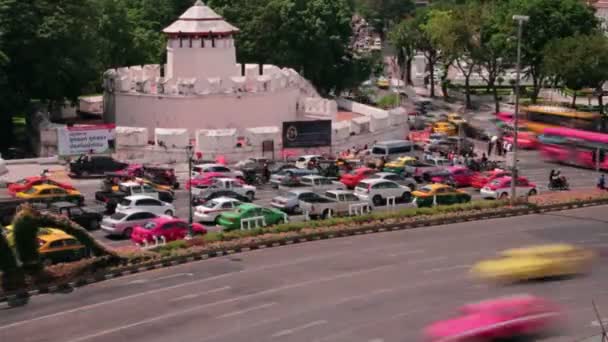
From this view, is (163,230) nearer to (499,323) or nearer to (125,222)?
(125,222)

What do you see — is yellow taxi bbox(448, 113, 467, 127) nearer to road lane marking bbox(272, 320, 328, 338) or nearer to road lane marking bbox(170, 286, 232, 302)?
road lane marking bbox(170, 286, 232, 302)

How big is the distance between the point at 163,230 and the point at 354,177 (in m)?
14.0

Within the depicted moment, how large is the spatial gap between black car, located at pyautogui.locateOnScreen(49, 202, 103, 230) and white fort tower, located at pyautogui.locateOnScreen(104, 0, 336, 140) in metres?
18.9

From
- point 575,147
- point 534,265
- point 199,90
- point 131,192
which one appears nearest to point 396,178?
point 131,192

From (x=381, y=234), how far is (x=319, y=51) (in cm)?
4156

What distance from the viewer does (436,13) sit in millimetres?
96250

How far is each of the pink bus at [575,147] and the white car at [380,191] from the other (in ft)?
46.3

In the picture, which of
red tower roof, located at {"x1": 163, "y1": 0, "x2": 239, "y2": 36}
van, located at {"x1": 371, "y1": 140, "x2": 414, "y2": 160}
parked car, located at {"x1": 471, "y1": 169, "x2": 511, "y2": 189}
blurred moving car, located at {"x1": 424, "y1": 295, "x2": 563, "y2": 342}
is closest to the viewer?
blurred moving car, located at {"x1": 424, "y1": 295, "x2": 563, "y2": 342}

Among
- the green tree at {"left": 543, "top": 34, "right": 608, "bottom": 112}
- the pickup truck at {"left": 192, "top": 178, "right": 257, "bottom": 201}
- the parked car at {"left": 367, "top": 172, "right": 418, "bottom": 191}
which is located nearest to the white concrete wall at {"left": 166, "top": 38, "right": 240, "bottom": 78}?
the parked car at {"left": 367, "top": 172, "right": 418, "bottom": 191}

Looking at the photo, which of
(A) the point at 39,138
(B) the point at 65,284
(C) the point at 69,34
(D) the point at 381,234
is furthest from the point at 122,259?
(C) the point at 69,34

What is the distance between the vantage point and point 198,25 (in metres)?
63.8

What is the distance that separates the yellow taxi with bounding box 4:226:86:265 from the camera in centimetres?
3553

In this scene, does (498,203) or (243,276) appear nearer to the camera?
(243,276)

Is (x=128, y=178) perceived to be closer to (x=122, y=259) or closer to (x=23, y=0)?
(x=122, y=259)
